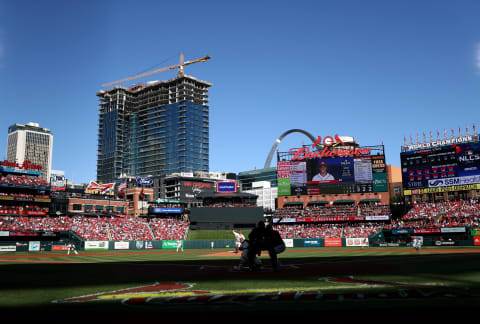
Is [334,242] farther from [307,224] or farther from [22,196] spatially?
[22,196]

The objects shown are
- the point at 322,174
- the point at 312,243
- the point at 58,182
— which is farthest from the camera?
the point at 58,182

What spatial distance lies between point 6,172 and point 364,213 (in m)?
74.3

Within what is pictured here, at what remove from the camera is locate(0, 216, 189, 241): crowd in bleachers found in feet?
225

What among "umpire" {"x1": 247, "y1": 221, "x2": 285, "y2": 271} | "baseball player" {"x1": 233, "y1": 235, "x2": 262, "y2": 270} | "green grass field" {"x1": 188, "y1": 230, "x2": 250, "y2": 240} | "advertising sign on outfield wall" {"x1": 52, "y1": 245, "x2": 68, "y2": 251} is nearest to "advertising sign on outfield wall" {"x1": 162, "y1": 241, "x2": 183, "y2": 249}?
"green grass field" {"x1": 188, "y1": 230, "x2": 250, "y2": 240}

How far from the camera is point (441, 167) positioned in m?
76.4

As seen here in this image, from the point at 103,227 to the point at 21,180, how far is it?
21317 millimetres

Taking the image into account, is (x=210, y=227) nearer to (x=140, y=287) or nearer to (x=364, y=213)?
(x=364, y=213)

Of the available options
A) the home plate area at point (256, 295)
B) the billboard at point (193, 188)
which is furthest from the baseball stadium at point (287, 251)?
the billboard at point (193, 188)

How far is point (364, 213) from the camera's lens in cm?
8100

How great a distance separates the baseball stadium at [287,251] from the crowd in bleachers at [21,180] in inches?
10.3

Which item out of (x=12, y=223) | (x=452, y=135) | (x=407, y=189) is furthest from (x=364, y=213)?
(x=12, y=223)

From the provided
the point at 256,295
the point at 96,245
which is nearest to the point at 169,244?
the point at 96,245

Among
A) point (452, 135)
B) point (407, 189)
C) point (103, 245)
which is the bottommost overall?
point (103, 245)

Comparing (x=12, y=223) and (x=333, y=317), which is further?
(x=12, y=223)
